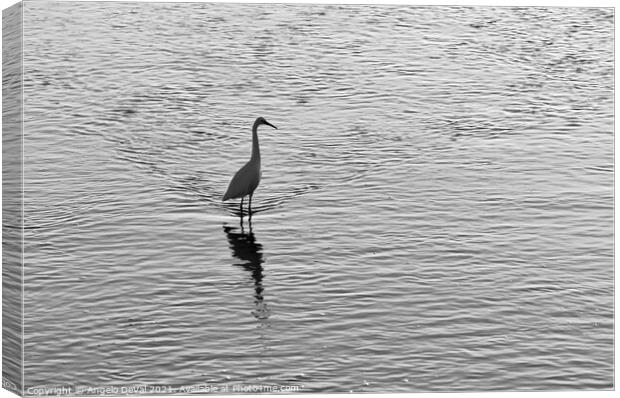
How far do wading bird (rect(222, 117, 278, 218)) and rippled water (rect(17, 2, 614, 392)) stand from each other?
0.34 metres

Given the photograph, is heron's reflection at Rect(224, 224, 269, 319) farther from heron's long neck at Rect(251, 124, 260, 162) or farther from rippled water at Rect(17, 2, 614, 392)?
heron's long neck at Rect(251, 124, 260, 162)

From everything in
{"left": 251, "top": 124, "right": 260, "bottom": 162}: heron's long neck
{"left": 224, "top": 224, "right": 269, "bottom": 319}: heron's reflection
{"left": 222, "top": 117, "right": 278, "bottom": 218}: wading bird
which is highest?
{"left": 251, "top": 124, "right": 260, "bottom": 162}: heron's long neck

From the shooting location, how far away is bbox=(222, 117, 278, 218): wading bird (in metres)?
25.3

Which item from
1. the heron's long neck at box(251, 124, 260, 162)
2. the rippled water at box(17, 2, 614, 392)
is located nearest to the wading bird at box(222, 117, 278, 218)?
the heron's long neck at box(251, 124, 260, 162)

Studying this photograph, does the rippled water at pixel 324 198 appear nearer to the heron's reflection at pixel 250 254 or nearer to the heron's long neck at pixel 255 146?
→ the heron's reflection at pixel 250 254

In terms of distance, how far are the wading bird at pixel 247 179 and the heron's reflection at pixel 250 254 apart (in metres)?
0.71

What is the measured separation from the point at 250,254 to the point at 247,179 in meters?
1.92

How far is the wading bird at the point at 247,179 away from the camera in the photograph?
2533cm

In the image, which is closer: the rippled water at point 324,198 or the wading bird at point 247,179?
the rippled water at point 324,198

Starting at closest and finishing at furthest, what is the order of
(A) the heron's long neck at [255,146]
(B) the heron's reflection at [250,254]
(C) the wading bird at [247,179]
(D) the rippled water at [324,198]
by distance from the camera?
(D) the rippled water at [324,198] → (B) the heron's reflection at [250,254] → (A) the heron's long neck at [255,146] → (C) the wading bird at [247,179]

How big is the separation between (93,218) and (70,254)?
3.32 ft

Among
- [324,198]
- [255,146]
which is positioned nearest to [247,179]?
[255,146]

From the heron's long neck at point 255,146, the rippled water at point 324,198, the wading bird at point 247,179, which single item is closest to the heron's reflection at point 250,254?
the rippled water at point 324,198

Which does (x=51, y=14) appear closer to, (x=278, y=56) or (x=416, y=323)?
(x=278, y=56)
